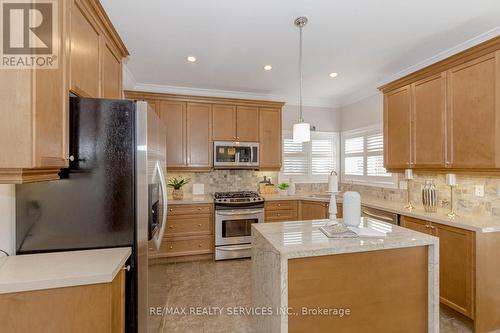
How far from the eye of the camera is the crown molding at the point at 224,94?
12.6ft

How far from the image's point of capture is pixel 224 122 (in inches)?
158

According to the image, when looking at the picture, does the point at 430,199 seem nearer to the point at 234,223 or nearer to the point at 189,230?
the point at 234,223

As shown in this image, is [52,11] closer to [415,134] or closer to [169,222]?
[169,222]

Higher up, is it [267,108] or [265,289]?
[267,108]

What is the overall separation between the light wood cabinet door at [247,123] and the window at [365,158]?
185 centimetres

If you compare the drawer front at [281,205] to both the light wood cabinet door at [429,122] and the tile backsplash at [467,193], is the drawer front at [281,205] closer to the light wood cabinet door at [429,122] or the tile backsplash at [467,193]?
the tile backsplash at [467,193]

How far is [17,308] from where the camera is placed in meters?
1.12

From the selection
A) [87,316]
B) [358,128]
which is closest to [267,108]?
[358,128]

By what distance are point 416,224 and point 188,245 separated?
295 centimetres

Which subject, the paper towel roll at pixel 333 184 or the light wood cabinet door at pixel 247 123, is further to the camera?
the light wood cabinet door at pixel 247 123

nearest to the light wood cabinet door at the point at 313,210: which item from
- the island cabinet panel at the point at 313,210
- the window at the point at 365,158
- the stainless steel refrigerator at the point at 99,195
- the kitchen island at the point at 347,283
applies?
the island cabinet panel at the point at 313,210

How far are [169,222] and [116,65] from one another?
2.16 m

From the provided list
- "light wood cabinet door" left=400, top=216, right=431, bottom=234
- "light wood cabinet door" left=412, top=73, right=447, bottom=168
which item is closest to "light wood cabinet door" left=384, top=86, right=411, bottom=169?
"light wood cabinet door" left=412, top=73, right=447, bottom=168

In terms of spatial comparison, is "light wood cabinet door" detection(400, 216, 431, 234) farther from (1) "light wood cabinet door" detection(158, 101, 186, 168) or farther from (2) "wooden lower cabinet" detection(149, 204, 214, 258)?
(1) "light wood cabinet door" detection(158, 101, 186, 168)
